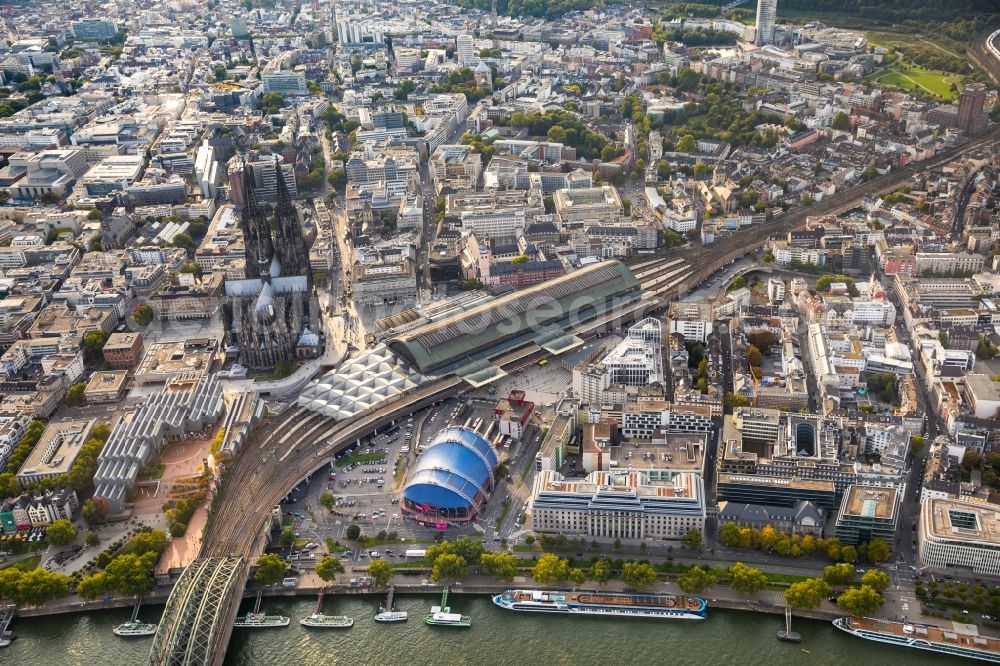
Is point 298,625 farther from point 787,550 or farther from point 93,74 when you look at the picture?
point 93,74

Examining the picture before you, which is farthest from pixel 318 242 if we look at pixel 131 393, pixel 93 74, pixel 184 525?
pixel 93 74

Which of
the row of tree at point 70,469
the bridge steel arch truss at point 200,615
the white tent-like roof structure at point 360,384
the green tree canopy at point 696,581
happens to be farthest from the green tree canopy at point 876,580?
the row of tree at point 70,469

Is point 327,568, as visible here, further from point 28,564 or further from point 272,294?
point 272,294

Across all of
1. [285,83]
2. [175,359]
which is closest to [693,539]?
[175,359]

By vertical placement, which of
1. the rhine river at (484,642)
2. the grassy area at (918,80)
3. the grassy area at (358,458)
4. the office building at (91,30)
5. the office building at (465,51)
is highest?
the office building at (91,30)

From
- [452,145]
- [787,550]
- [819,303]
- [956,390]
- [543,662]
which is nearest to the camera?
[543,662]

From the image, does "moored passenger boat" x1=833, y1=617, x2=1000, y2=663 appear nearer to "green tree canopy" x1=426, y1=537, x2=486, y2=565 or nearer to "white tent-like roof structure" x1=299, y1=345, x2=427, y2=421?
"green tree canopy" x1=426, y1=537, x2=486, y2=565

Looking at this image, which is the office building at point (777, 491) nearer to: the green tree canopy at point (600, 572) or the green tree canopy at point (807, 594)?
the green tree canopy at point (807, 594)
